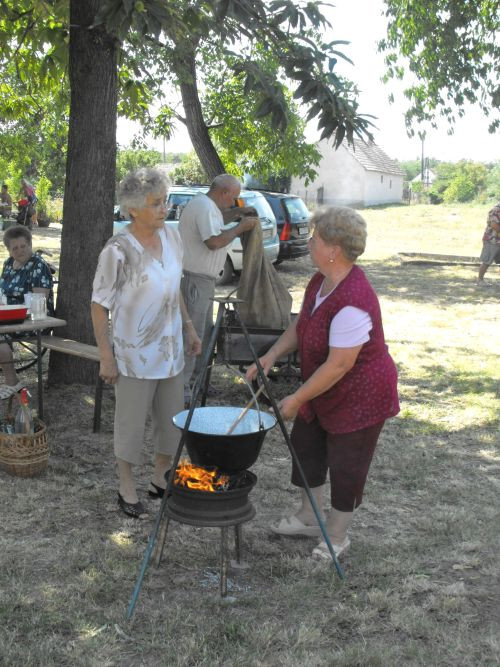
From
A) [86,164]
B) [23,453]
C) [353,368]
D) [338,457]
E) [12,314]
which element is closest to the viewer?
[353,368]

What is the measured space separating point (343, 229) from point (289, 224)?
13.2m

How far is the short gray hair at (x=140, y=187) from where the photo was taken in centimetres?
402

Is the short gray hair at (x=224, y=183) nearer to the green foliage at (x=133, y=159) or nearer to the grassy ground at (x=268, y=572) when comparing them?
the grassy ground at (x=268, y=572)

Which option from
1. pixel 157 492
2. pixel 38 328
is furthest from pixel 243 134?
pixel 157 492

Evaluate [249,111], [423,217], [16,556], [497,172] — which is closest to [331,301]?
[16,556]

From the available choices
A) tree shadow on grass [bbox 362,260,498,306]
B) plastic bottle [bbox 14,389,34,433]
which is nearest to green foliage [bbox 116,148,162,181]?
tree shadow on grass [bbox 362,260,498,306]

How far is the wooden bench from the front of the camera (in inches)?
235

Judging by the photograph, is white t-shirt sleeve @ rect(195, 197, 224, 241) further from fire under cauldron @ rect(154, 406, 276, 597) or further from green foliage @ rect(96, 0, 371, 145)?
fire under cauldron @ rect(154, 406, 276, 597)

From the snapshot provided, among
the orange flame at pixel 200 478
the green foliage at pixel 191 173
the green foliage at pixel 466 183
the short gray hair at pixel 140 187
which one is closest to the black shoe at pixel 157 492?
the orange flame at pixel 200 478

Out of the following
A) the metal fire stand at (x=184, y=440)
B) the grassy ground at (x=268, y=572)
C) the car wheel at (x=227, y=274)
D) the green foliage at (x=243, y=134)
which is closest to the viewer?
the grassy ground at (x=268, y=572)

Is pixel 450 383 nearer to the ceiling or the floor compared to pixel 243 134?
nearer to the floor

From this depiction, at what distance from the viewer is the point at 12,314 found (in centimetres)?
575

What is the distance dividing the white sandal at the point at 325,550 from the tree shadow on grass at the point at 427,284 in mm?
9869

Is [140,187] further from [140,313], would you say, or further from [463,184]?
[463,184]
